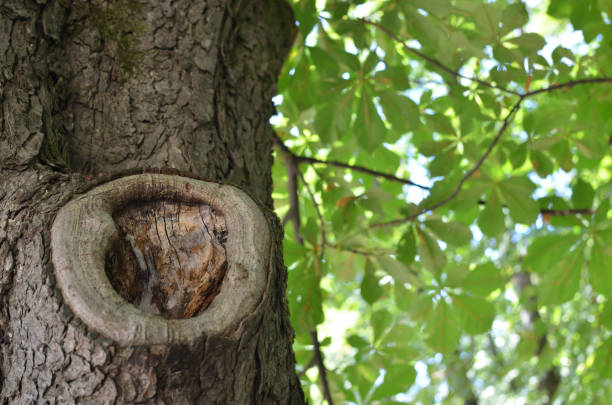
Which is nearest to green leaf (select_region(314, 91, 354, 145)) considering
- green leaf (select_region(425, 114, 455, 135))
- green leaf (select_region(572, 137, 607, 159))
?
green leaf (select_region(425, 114, 455, 135))

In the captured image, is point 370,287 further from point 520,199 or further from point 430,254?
point 520,199

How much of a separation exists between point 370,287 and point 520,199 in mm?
664

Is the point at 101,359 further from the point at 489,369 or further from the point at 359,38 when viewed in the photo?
the point at 489,369

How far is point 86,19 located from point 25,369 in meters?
0.83

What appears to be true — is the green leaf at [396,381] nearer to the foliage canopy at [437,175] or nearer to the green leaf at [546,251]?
the foliage canopy at [437,175]

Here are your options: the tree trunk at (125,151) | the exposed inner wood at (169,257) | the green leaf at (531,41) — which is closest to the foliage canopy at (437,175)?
the green leaf at (531,41)

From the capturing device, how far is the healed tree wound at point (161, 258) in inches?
28.8

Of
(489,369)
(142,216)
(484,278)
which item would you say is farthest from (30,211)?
(489,369)

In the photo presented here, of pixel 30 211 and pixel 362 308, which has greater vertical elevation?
→ pixel 362 308

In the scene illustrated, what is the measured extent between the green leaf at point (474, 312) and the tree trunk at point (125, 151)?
1.15 metres

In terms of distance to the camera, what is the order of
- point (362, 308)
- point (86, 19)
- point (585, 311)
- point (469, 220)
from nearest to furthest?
1. point (86, 19)
2. point (469, 220)
3. point (585, 311)
4. point (362, 308)

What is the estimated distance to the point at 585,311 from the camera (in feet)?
15.1

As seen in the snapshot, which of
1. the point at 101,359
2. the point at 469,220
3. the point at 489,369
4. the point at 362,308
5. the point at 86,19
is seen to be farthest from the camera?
the point at 362,308

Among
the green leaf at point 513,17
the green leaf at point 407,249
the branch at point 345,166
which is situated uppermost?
the green leaf at point 513,17
